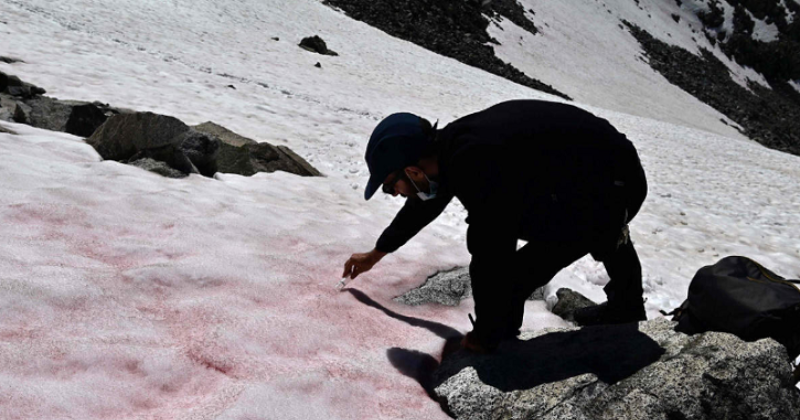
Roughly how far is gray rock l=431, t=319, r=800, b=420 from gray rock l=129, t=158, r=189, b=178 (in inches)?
150

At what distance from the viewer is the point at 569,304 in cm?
442

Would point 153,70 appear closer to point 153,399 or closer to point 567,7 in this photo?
point 153,399

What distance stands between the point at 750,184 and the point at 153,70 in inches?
538

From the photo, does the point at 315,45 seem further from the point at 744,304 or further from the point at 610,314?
the point at 744,304

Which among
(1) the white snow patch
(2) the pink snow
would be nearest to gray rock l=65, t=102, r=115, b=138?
(2) the pink snow

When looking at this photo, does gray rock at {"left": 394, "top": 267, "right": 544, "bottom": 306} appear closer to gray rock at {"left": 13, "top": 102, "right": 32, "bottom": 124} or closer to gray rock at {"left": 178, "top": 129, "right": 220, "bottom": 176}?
gray rock at {"left": 178, "top": 129, "right": 220, "bottom": 176}

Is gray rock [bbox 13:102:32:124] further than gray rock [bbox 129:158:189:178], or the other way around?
gray rock [bbox 13:102:32:124]

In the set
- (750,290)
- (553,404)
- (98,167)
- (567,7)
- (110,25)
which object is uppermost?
(567,7)

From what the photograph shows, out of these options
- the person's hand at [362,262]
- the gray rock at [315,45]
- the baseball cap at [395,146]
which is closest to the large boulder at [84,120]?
the person's hand at [362,262]

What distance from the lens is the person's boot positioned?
11.8ft

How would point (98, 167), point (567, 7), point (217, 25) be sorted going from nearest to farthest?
point (98, 167)
point (217, 25)
point (567, 7)

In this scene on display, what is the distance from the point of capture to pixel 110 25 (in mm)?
16797

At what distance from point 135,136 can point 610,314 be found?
5.11 metres

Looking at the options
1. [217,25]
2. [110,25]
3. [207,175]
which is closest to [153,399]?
[207,175]
